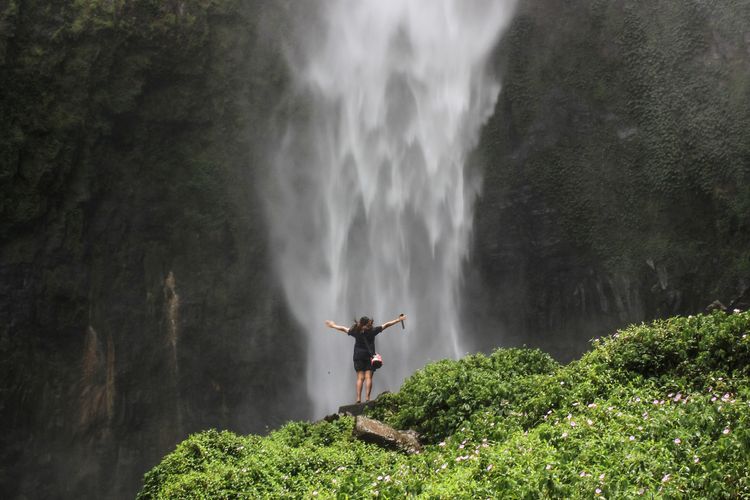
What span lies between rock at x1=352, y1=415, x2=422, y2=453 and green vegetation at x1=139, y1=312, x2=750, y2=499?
21 centimetres

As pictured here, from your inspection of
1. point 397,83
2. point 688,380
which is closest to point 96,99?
point 397,83

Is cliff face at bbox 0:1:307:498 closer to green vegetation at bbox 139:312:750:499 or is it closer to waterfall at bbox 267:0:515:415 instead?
waterfall at bbox 267:0:515:415

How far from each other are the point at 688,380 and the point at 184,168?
651 inches

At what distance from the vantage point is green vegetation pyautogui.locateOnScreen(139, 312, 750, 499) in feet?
23.2

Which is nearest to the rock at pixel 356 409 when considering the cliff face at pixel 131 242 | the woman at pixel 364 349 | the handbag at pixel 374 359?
the handbag at pixel 374 359

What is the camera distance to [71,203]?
Answer: 2064 centimetres

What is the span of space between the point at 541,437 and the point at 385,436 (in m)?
2.99

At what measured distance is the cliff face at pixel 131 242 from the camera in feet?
64.5

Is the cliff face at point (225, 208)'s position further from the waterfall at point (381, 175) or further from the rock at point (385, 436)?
the rock at point (385, 436)

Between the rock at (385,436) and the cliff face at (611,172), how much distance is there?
10.9 m

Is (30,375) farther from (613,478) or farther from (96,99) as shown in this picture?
(613,478)

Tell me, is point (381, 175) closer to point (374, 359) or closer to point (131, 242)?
point (131, 242)

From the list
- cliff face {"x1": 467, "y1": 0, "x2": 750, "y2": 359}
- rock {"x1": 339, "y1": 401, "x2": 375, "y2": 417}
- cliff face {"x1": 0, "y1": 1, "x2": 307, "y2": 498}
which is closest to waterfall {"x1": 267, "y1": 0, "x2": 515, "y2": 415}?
cliff face {"x1": 0, "y1": 1, "x2": 307, "y2": 498}

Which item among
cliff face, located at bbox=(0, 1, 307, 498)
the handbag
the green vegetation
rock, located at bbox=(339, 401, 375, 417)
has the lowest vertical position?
the green vegetation
